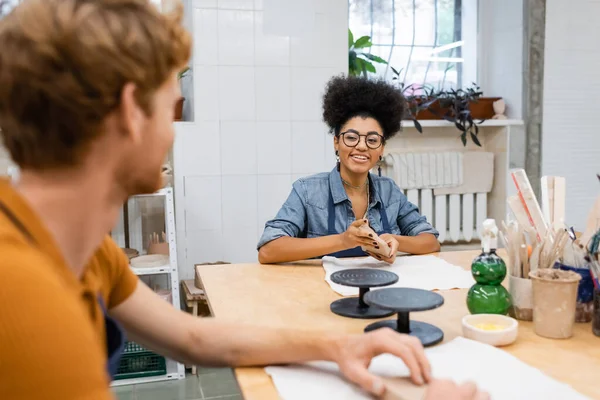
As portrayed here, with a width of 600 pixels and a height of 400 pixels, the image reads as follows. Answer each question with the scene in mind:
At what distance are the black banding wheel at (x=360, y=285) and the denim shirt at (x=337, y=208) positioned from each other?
688mm

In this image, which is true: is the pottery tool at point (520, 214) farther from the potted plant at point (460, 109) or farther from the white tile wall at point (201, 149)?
the potted plant at point (460, 109)

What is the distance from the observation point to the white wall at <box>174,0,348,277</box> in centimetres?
301

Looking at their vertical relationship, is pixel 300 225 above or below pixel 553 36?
below

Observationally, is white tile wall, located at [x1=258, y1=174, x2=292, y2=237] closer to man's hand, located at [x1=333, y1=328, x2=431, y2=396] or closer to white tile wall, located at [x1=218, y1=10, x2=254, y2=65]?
white tile wall, located at [x1=218, y1=10, x2=254, y2=65]

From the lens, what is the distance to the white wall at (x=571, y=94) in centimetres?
348

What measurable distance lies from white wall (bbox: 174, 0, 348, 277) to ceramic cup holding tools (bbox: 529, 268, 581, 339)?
6.86 ft

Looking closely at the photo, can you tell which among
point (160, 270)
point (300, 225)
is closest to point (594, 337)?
point (300, 225)

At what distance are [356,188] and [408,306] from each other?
3.84ft

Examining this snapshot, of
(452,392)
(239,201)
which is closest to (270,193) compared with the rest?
(239,201)

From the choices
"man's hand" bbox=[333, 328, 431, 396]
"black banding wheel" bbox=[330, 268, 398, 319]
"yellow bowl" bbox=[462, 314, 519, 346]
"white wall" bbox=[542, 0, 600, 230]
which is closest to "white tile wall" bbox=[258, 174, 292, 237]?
"white wall" bbox=[542, 0, 600, 230]

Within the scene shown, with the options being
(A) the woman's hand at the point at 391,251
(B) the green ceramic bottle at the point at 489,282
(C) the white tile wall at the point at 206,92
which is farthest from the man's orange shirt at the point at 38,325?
(C) the white tile wall at the point at 206,92

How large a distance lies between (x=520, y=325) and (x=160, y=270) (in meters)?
1.87

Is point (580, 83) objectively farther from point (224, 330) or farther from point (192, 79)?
point (224, 330)

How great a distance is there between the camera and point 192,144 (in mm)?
3018
